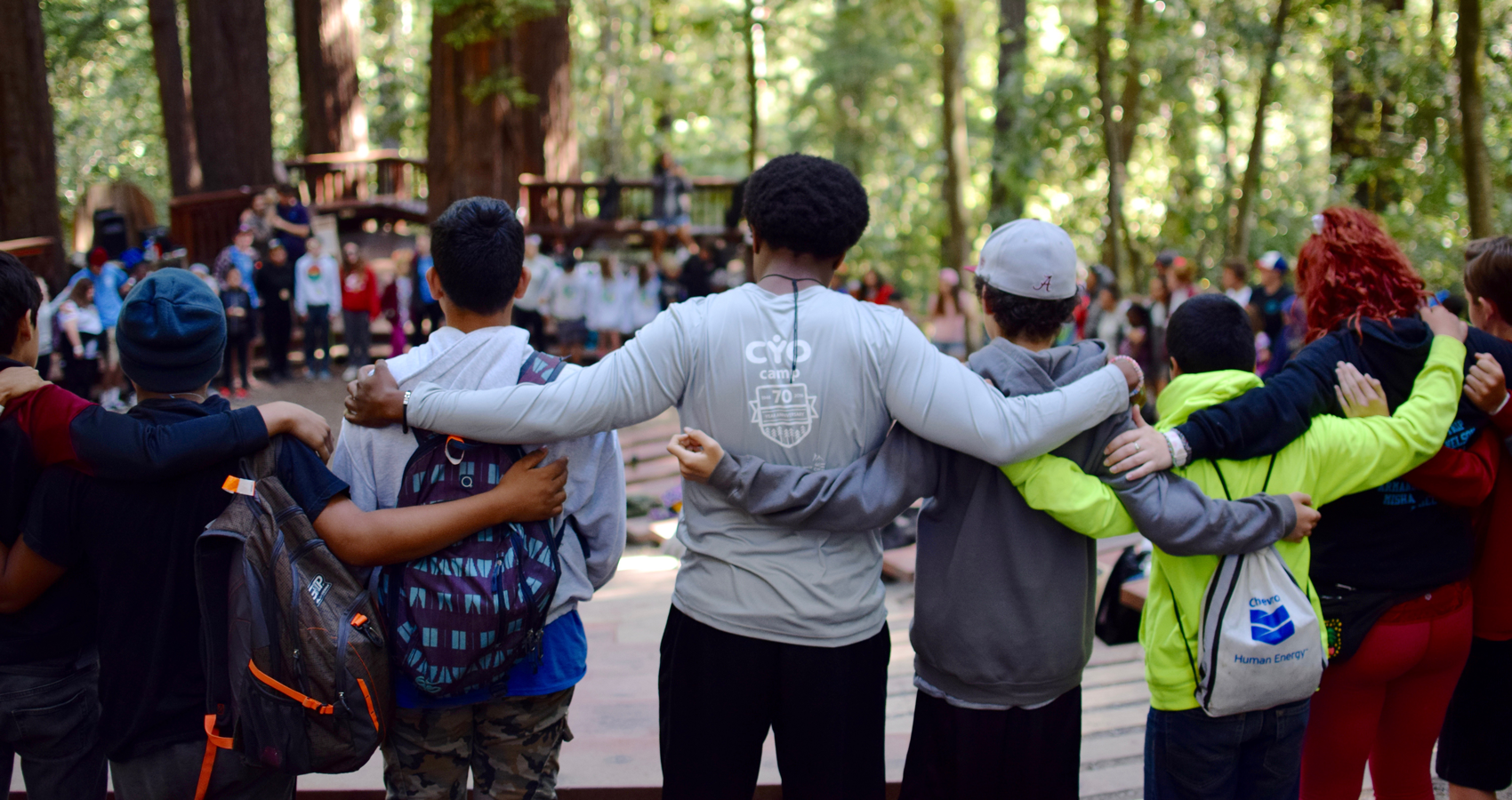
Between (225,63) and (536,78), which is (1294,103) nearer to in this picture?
(536,78)

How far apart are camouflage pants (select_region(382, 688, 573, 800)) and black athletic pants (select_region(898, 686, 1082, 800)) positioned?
89cm

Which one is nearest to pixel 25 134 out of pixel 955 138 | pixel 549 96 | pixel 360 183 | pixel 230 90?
pixel 230 90

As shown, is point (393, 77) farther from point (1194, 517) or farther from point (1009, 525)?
point (1194, 517)

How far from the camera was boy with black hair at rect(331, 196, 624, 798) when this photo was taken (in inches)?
90.5

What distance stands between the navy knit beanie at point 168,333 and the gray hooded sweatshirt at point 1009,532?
Answer: 3.71 feet

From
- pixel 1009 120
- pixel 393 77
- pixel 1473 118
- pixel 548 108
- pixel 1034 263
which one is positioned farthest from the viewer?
pixel 393 77

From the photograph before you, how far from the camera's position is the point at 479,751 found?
2.39 meters

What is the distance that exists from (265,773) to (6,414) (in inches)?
37.8

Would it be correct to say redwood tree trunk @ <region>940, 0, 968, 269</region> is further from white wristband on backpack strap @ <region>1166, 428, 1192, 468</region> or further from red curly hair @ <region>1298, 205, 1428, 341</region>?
white wristband on backpack strap @ <region>1166, 428, 1192, 468</region>

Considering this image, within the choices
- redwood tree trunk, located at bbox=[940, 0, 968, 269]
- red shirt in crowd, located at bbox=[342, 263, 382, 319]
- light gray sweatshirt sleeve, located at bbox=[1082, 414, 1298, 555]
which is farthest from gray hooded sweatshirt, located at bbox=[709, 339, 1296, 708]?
redwood tree trunk, located at bbox=[940, 0, 968, 269]

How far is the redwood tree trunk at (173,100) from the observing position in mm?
17453

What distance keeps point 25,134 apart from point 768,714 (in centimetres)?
1347

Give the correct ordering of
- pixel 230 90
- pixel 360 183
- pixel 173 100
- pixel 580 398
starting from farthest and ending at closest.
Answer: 1. pixel 360 183
2. pixel 173 100
3. pixel 230 90
4. pixel 580 398

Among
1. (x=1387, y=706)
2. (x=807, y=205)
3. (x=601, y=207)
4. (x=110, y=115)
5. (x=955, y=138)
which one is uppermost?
(x=110, y=115)
